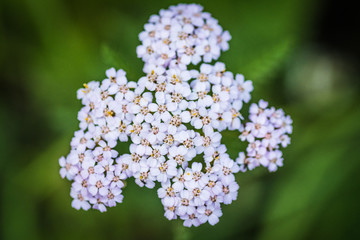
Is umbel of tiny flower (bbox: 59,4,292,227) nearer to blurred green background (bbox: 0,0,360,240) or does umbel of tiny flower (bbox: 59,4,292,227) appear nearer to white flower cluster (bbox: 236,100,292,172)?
white flower cluster (bbox: 236,100,292,172)

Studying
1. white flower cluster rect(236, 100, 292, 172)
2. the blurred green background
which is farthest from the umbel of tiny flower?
the blurred green background

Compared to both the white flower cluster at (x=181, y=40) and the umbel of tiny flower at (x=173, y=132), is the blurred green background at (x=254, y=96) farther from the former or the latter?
the umbel of tiny flower at (x=173, y=132)

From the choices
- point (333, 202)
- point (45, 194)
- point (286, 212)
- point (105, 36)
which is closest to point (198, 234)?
point (286, 212)

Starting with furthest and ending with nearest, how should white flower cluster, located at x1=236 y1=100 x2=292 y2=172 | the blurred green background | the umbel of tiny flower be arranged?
1. the blurred green background
2. white flower cluster, located at x1=236 y1=100 x2=292 y2=172
3. the umbel of tiny flower

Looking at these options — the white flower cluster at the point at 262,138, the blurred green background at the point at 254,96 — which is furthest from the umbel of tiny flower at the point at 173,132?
the blurred green background at the point at 254,96

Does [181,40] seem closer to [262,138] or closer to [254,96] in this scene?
[262,138]

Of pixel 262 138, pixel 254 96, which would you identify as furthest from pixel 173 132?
pixel 254 96
